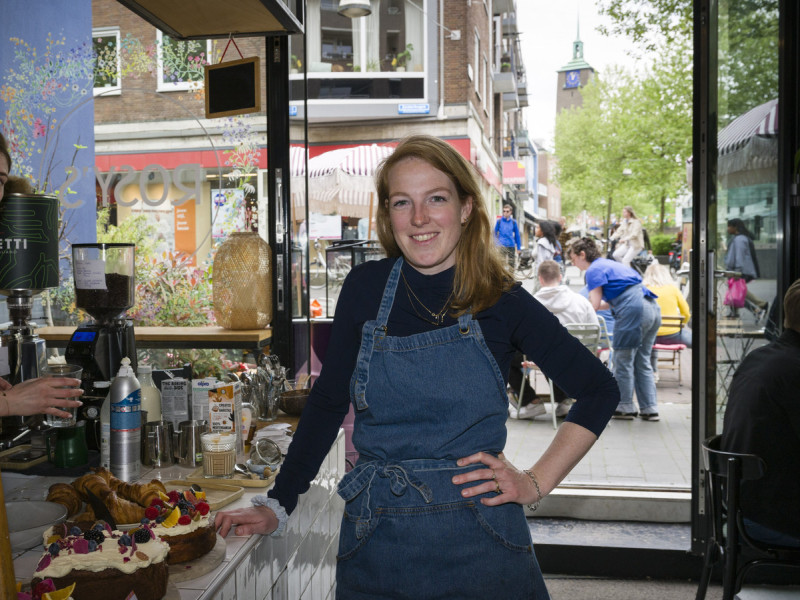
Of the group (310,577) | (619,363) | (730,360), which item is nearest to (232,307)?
(310,577)

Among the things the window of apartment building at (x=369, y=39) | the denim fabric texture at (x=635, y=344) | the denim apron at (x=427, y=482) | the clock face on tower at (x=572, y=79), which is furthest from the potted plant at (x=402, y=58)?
the clock face on tower at (x=572, y=79)

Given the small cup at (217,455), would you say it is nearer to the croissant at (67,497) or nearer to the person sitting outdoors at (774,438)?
the croissant at (67,497)

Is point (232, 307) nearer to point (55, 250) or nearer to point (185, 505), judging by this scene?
point (55, 250)

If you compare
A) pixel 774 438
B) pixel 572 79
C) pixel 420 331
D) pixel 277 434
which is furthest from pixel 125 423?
pixel 572 79

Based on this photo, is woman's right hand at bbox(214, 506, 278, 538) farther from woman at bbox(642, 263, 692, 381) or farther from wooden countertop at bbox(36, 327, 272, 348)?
woman at bbox(642, 263, 692, 381)

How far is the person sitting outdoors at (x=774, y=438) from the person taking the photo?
2508 mm

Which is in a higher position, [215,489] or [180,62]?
[180,62]

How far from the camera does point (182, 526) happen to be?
1305 millimetres

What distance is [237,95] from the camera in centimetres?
294

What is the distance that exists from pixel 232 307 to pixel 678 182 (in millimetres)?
10038

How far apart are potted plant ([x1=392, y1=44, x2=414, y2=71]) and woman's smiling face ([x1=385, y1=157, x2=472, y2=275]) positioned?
9.92 meters

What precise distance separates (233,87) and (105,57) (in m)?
0.95

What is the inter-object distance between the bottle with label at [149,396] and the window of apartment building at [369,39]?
9.50 m

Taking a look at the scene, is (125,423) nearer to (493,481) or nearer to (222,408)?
(222,408)
